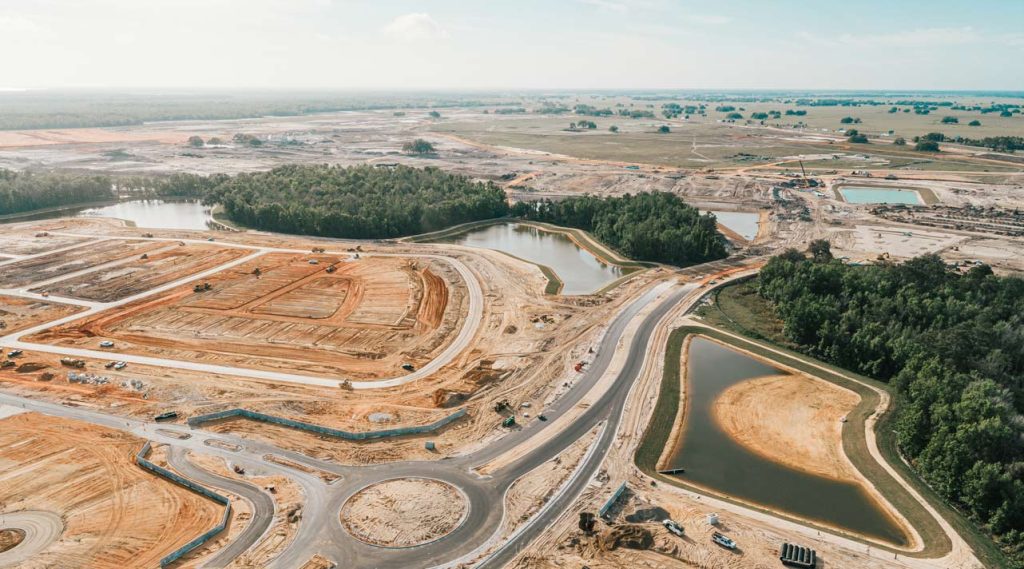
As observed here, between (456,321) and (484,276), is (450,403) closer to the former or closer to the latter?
(456,321)

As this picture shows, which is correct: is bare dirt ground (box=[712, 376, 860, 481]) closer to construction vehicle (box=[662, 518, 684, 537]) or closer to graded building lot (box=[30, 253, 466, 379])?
construction vehicle (box=[662, 518, 684, 537])

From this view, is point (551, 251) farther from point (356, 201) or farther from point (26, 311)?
point (26, 311)

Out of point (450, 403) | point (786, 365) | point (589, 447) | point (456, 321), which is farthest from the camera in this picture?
point (456, 321)

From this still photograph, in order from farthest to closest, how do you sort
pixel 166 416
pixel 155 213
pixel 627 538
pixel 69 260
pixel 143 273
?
pixel 155 213, pixel 69 260, pixel 143 273, pixel 166 416, pixel 627 538

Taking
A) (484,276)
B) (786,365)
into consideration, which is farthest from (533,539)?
(484,276)

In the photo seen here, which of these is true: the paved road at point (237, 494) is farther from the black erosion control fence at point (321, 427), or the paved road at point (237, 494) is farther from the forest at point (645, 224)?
the forest at point (645, 224)

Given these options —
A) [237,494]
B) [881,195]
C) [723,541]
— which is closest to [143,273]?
[237,494]
